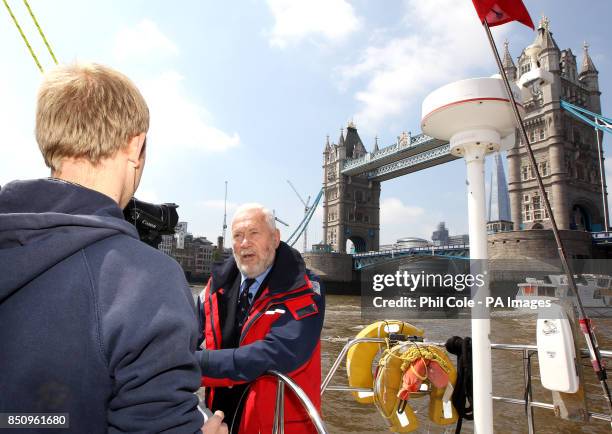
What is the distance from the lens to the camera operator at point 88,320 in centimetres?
67

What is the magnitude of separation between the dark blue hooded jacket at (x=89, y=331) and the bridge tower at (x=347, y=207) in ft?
188

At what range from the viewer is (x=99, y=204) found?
0.81 metres

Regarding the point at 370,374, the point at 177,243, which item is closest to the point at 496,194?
the point at 177,243

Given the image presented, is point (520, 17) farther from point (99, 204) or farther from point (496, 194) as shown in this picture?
→ point (496, 194)

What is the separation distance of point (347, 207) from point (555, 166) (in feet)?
92.4

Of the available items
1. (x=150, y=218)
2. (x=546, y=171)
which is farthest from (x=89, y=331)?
(x=546, y=171)

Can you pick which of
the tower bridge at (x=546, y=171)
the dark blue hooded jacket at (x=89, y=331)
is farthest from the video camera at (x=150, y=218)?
the tower bridge at (x=546, y=171)

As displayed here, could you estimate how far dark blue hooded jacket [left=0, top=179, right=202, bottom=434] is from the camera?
670 millimetres

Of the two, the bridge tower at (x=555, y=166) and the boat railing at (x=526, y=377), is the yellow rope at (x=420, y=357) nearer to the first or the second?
the boat railing at (x=526, y=377)

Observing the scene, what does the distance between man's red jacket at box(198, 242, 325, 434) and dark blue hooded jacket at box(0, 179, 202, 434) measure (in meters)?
1.13

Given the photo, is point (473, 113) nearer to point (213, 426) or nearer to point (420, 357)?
point (420, 357)

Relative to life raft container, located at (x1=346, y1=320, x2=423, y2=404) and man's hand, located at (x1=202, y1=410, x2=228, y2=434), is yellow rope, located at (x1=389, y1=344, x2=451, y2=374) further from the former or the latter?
man's hand, located at (x1=202, y1=410, x2=228, y2=434)

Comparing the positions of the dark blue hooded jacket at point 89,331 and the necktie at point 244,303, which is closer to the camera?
the dark blue hooded jacket at point 89,331
